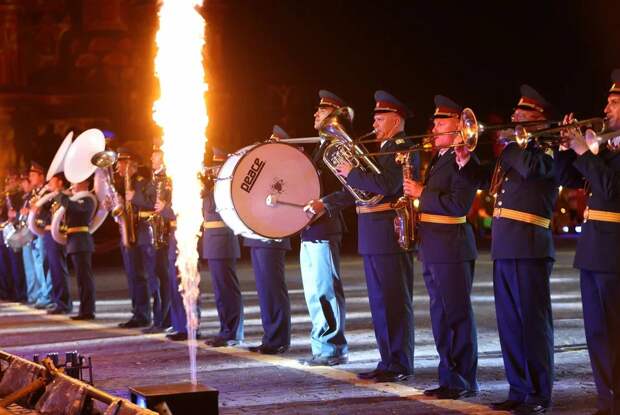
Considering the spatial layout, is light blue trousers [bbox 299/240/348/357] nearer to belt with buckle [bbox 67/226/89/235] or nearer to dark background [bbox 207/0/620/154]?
belt with buckle [bbox 67/226/89/235]

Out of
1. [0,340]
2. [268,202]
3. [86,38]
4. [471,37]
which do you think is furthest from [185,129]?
[86,38]

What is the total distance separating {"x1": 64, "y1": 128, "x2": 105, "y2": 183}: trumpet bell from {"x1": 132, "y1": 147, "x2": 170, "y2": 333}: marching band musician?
0.77m

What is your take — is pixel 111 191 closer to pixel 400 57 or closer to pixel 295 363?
pixel 295 363

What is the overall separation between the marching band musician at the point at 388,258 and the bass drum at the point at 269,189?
33.2 inches

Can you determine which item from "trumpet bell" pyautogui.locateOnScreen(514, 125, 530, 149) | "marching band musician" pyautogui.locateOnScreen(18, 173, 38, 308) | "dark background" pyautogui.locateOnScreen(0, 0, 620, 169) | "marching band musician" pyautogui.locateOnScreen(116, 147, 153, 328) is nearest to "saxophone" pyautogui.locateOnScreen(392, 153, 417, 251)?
"trumpet bell" pyautogui.locateOnScreen(514, 125, 530, 149)

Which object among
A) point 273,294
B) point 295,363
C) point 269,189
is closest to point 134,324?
point 273,294

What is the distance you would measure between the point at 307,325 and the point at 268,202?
3511 millimetres

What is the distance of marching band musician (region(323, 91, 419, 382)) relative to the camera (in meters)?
9.30

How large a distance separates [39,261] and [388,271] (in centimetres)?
994

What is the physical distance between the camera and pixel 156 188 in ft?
43.9

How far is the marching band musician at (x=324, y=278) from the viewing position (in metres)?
10.4

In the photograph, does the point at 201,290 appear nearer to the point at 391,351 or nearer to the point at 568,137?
the point at 391,351

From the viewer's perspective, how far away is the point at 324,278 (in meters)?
10.5

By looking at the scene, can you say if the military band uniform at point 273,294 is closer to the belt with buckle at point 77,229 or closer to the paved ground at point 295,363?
the paved ground at point 295,363
